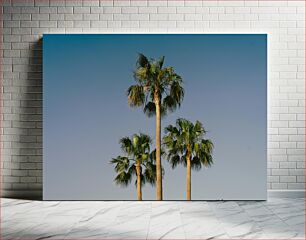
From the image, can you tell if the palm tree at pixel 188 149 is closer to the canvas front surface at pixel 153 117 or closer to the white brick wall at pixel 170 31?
the canvas front surface at pixel 153 117

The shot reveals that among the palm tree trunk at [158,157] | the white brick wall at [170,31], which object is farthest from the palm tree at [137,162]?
the white brick wall at [170,31]

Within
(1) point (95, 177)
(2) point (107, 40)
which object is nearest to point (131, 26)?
(2) point (107, 40)

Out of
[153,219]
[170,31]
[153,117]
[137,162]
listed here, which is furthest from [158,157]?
[170,31]

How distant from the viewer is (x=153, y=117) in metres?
6.20

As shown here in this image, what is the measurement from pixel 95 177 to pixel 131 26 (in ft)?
6.19

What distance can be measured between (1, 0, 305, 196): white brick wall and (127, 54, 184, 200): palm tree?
1.64ft

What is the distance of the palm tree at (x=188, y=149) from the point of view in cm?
620

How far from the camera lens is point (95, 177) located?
20.5 ft

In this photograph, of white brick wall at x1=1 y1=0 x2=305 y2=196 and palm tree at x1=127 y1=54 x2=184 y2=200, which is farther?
white brick wall at x1=1 y1=0 x2=305 y2=196

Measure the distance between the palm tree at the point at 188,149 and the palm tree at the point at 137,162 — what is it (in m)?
0.23

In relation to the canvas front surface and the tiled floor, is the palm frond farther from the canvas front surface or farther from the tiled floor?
the tiled floor

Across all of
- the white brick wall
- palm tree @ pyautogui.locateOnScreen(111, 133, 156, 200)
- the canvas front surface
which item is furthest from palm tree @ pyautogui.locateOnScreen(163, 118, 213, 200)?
the white brick wall

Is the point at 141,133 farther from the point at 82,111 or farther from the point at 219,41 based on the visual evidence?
the point at 219,41

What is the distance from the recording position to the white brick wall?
20.9ft
